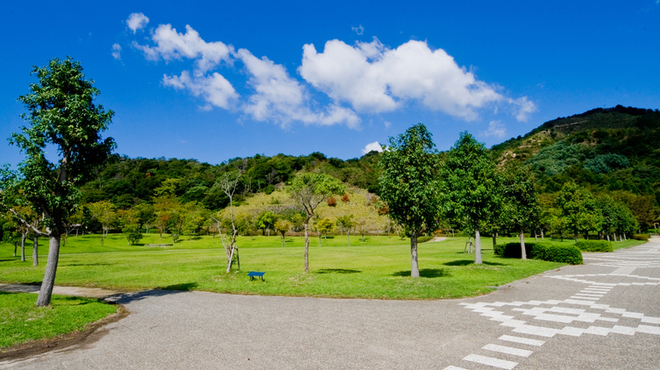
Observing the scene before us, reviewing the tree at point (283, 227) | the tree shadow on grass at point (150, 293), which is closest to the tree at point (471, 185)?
the tree shadow on grass at point (150, 293)

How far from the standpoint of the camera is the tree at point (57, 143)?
445 inches

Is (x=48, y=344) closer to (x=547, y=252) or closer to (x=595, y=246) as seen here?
(x=547, y=252)

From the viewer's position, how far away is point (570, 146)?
138875 mm

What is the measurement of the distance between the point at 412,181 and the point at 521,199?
1598 centimetres

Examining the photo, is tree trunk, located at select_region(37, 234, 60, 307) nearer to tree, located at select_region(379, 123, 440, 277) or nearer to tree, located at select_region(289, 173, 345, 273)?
tree, located at select_region(289, 173, 345, 273)

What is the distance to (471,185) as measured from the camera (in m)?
21.9

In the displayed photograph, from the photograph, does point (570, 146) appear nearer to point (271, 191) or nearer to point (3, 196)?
point (271, 191)

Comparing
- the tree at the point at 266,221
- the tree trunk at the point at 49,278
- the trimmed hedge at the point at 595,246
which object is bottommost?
the trimmed hedge at the point at 595,246

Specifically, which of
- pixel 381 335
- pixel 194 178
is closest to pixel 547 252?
pixel 381 335

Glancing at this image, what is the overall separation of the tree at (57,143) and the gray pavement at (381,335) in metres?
4.28

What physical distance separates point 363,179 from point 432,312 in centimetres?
11353

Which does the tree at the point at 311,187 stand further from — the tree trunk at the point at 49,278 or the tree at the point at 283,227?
the tree at the point at 283,227

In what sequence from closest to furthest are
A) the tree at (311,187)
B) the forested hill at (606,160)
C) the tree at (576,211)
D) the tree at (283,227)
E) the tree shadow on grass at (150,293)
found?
the tree shadow on grass at (150,293) < the tree at (311,187) < the tree at (576,211) < the tree at (283,227) < the forested hill at (606,160)

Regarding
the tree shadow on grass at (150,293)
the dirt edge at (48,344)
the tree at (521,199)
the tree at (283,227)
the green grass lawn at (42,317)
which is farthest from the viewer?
the tree at (283,227)
